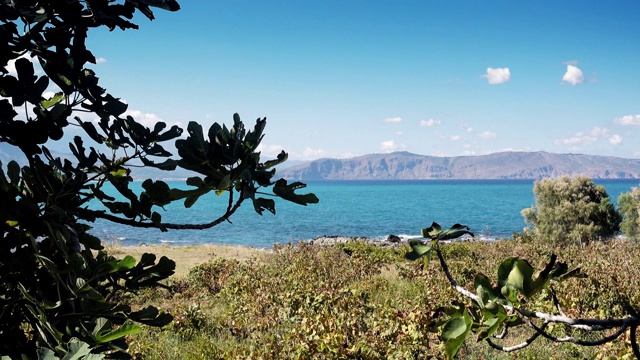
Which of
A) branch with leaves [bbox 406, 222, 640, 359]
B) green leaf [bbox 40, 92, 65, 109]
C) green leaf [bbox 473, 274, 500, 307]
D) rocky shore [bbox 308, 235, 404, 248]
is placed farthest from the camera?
rocky shore [bbox 308, 235, 404, 248]

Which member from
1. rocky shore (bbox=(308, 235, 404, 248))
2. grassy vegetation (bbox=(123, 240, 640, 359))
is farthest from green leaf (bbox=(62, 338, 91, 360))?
rocky shore (bbox=(308, 235, 404, 248))

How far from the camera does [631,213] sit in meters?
26.4

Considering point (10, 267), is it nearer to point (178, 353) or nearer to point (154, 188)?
point (154, 188)

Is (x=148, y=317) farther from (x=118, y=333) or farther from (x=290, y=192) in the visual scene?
(x=290, y=192)

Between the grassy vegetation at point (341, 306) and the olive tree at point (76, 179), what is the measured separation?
88cm

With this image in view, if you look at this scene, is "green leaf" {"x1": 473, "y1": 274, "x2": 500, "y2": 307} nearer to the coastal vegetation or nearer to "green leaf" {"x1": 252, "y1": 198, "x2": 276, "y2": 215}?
the coastal vegetation

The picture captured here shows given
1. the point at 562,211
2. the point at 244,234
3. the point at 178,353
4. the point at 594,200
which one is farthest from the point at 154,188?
the point at 244,234

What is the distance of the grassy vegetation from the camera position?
4965mm

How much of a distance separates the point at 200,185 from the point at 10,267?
2.11ft

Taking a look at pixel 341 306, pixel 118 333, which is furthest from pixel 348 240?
pixel 118 333

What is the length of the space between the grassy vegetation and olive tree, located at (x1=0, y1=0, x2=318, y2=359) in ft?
2.88

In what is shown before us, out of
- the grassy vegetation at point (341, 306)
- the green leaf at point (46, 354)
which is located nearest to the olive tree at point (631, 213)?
the grassy vegetation at point (341, 306)

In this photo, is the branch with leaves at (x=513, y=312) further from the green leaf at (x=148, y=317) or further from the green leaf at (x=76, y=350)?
the green leaf at (x=148, y=317)

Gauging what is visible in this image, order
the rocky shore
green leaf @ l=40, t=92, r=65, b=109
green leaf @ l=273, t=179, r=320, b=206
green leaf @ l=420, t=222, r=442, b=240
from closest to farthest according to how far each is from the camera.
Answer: green leaf @ l=420, t=222, r=442, b=240, green leaf @ l=273, t=179, r=320, b=206, green leaf @ l=40, t=92, r=65, b=109, the rocky shore
